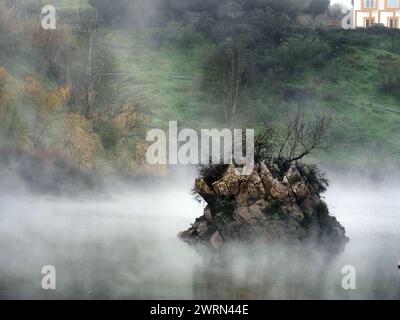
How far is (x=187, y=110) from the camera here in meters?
66.8

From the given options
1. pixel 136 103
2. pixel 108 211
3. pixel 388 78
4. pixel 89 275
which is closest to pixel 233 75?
pixel 136 103

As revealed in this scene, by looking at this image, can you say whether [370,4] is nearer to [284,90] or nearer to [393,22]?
[393,22]

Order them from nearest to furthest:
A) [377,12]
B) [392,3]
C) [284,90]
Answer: [284,90] → [377,12] → [392,3]

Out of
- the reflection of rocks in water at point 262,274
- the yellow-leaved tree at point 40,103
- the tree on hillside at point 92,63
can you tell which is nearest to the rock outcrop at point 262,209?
the reflection of rocks in water at point 262,274

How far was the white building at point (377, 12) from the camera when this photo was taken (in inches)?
4134

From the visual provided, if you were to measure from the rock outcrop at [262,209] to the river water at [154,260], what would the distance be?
62 centimetres

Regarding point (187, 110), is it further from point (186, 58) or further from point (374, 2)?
point (374, 2)

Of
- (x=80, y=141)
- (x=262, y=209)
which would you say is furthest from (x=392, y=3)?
(x=262, y=209)

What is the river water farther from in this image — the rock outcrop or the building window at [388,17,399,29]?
the building window at [388,17,399,29]

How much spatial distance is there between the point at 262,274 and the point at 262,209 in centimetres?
328

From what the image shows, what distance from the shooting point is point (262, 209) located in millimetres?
32594

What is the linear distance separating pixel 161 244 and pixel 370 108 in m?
39.6

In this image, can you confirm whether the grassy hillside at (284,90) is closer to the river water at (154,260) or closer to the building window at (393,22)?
the river water at (154,260)

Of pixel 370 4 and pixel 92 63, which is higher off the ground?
pixel 370 4
